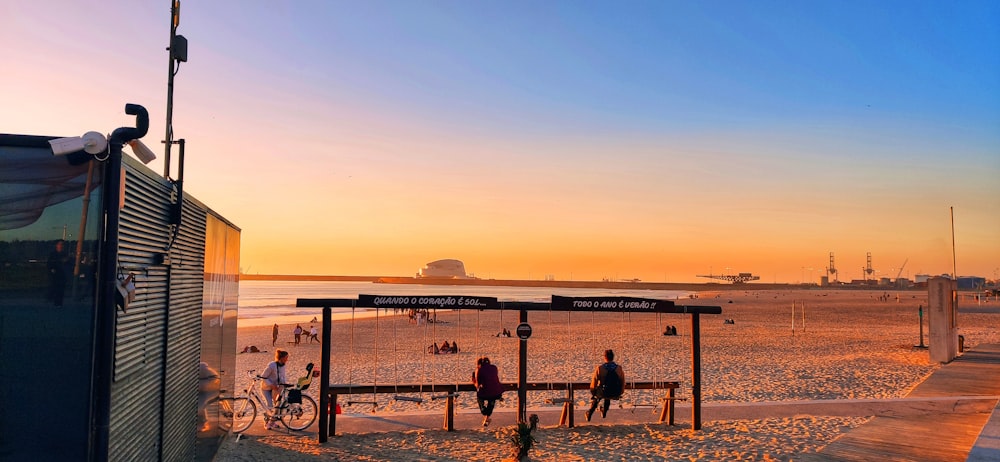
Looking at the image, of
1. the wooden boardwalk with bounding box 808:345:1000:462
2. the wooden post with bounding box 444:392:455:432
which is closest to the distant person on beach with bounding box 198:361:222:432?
the wooden post with bounding box 444:392:455:432

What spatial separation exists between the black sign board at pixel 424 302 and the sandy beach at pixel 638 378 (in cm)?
208

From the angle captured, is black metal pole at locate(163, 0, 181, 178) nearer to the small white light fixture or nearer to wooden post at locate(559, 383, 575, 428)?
the small white light fixture

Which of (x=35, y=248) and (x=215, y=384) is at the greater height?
(x=35, y=248)

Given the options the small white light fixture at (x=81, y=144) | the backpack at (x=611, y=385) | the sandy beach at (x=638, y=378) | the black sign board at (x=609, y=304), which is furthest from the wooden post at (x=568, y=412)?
the small white light fixture at (x=81, y=144)

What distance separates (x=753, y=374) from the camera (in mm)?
19281

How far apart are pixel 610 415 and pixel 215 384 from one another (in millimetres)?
6987

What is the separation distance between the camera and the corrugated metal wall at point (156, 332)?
526 cm

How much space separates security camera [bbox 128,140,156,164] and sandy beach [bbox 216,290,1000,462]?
18.1 ft

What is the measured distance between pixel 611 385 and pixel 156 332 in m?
7.53

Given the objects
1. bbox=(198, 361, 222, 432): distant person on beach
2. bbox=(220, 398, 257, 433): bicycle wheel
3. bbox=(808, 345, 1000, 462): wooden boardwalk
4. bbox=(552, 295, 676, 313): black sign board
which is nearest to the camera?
bbox=(198, 361, 222, 432): distant person on beach

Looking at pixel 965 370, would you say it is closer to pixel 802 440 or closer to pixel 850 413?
pixel 850 413

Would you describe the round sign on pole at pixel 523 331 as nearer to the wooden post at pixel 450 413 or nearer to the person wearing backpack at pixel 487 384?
the person wearing backpack at pixel 487 384

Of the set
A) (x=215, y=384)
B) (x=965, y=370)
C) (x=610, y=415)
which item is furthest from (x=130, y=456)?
(x=965, y=370)

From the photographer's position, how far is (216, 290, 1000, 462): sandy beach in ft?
32.9
